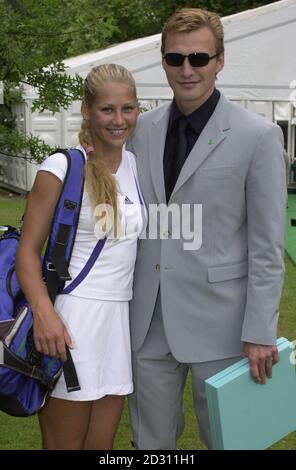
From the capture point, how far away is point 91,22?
4887mm

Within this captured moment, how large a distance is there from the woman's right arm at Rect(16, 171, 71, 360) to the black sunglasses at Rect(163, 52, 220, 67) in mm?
663

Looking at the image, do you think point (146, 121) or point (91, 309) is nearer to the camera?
point (91, 309)

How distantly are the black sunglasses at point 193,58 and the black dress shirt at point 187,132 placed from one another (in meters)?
0.15

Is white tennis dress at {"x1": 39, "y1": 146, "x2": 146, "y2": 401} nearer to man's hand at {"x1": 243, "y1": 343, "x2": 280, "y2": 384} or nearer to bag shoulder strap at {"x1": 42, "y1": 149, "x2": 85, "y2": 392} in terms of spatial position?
bag shoulder strap at {"x1": 42, "y1": 149, "x2": 85, "y2": 392}

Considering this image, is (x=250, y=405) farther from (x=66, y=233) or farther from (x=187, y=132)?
(x=187, y=132)

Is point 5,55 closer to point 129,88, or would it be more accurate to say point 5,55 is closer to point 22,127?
point 129,88

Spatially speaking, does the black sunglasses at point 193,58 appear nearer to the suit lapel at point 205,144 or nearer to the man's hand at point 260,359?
the suit lapel at point 205,144

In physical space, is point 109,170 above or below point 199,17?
below

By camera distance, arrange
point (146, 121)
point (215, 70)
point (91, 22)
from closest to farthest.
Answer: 1. point (215, 70)
2. point (146, 121)
3. point (91, 22)

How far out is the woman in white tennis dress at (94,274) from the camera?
256 cm

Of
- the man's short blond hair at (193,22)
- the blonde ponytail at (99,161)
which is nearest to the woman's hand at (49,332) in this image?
the blonde ponytail at (99,161)

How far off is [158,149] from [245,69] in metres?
14.1

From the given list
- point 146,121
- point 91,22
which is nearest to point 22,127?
point 91,22
